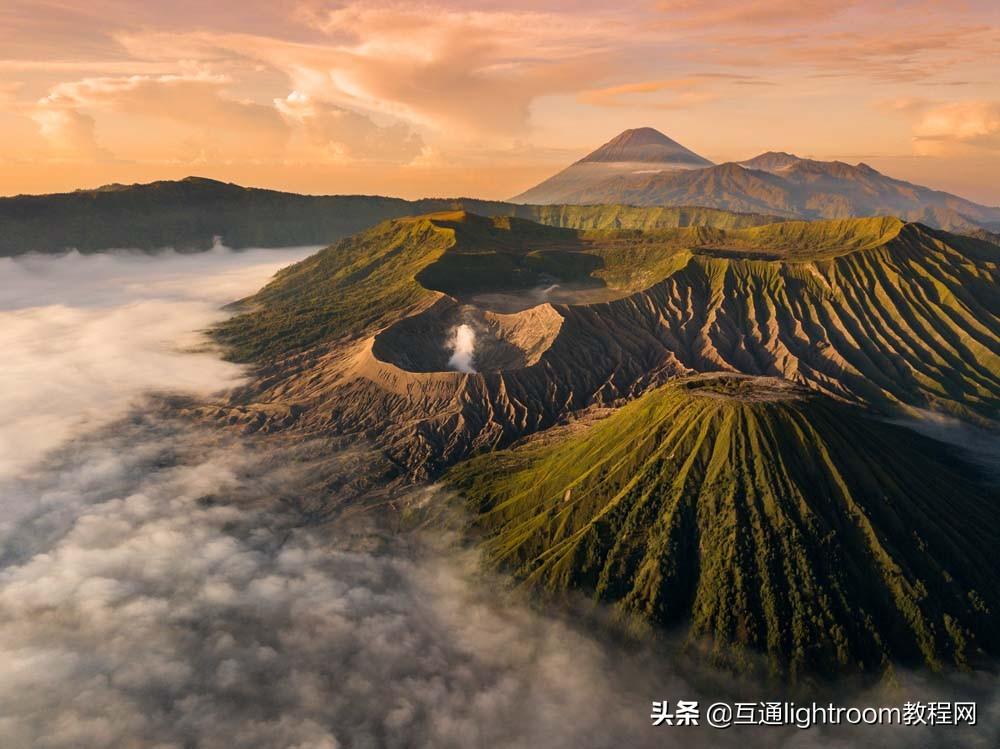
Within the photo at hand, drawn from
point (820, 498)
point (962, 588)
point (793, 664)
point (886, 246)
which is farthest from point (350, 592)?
point (886, 246)

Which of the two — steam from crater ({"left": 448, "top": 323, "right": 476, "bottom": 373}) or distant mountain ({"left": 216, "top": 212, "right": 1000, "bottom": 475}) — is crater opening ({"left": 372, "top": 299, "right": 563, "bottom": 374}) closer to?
steam from crater ({"left": 448, "top": 323, "right": 476, "bottom": 373})

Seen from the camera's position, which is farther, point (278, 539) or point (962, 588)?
point (278, 539)

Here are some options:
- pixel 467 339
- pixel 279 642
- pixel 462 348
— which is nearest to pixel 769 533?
pixel 279 642

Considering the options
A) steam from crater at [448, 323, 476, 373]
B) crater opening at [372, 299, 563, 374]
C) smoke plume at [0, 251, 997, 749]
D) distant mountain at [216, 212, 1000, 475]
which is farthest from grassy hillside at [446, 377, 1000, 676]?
steam from crater at [448, 323, 476, 373]

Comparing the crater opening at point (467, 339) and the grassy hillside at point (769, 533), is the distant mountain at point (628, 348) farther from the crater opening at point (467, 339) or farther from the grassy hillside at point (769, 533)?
the grassy hillside at point (769, 533)

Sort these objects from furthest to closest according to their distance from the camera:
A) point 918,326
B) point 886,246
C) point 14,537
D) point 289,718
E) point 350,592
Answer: point 886,246 < point 918,326 < point 14,537 < point 350,592 < point 289,718

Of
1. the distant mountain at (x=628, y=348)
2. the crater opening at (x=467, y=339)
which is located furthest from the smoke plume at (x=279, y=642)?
the crater opening at (x=467, y=339)

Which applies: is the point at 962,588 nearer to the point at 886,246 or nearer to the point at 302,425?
the point at 302,425

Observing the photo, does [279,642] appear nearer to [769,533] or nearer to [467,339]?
[769,533]
